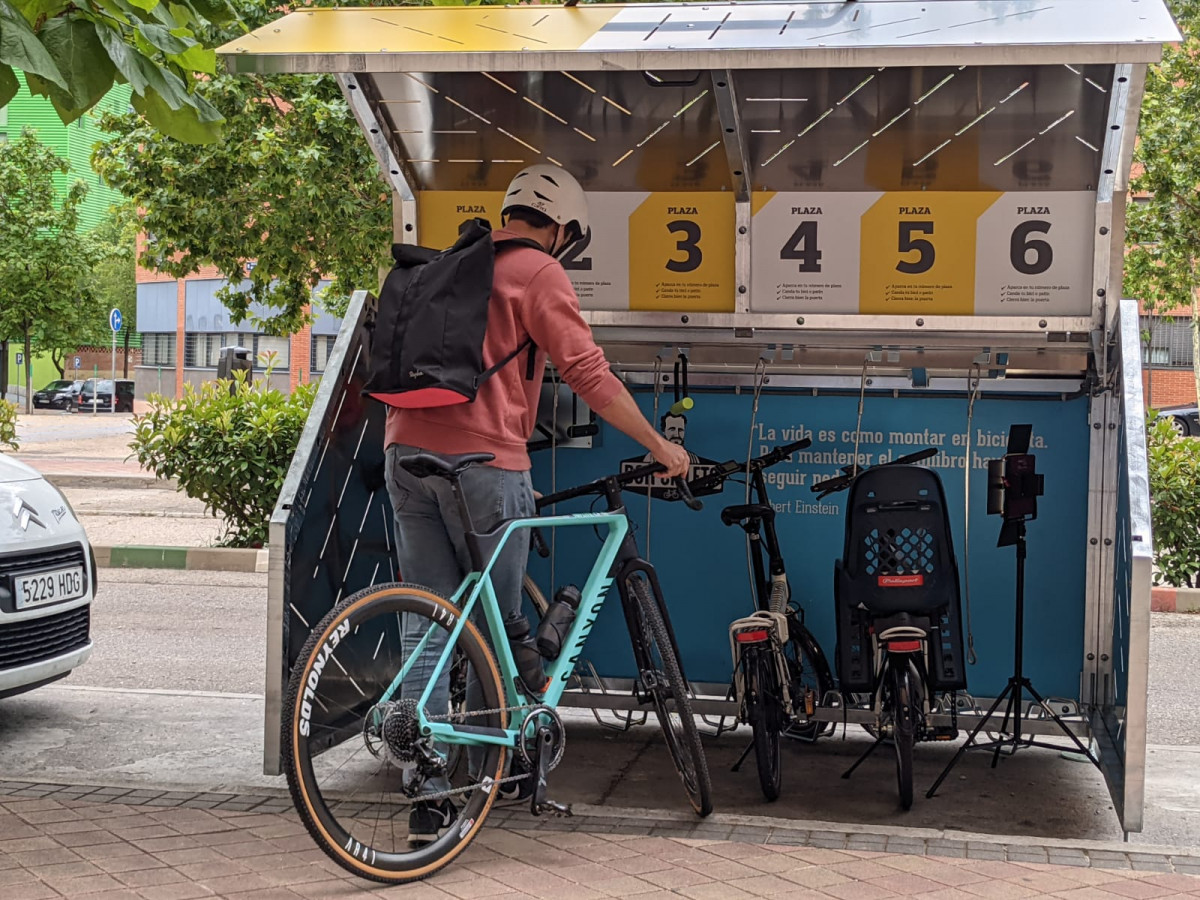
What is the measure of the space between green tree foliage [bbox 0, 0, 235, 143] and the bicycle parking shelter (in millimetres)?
428

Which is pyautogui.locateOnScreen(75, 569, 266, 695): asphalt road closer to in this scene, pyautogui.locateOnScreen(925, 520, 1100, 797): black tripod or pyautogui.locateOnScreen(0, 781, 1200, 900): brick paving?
pyautogui.locateOnScreen(0, 781, 1200, 900): brick paving

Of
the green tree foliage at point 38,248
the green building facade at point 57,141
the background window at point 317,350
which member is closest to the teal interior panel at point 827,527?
the green tree foliage at point 38,248

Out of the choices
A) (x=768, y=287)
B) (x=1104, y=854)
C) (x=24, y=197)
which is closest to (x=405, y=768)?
(x=1104, y=854)

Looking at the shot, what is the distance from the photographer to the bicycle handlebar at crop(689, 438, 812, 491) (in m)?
5.28

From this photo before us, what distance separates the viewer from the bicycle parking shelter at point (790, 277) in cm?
489

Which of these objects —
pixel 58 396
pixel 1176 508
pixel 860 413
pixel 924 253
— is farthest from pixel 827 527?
pixel 58 396

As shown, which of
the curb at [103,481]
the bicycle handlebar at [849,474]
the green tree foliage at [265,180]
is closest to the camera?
the bicycle handlebar at [849,474]

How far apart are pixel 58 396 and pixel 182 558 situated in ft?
139

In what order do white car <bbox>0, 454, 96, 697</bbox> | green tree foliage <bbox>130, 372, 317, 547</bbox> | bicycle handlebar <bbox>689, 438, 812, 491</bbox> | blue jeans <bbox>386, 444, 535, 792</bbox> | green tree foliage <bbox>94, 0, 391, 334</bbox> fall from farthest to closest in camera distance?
green tree foliage <bbox>94, 0, 391, 334</bbox> < green tree foliage <bbox>130, 372, 317, 547</bbox> < white car <bbox>0, 454, 96, 697</bbox> < bicycle handlebar <bbox>689, 438, 812, 491</bbox> < blue jeans <bbox>386, 444, 535, 792</bbox>

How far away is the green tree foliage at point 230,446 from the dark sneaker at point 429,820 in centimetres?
866

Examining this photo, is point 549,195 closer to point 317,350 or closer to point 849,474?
point 849,474

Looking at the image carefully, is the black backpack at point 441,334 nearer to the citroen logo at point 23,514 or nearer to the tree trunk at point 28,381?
the citroen logo at point 23,514

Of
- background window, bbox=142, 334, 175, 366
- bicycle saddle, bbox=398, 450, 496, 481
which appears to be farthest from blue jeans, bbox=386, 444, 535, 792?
background window, bbox=142, 334, 175, 366

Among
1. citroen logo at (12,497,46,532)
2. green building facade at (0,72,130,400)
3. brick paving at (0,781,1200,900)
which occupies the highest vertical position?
green building facade at (0,72,130,400)
